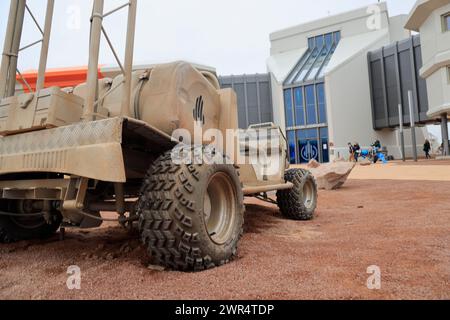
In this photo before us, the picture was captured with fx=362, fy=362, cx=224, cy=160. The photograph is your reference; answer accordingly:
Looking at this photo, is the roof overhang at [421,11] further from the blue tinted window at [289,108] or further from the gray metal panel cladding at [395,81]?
the blue tinted window at [289,108]

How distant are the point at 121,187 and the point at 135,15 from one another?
1.36 metres

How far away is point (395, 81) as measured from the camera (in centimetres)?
2762

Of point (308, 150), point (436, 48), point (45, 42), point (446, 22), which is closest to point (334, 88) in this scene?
point (308, 150)

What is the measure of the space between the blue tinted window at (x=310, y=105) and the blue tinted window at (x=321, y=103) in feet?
1.30

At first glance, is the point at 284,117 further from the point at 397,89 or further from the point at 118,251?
the point at 118,251

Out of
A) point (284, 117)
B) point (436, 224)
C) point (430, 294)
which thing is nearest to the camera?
point (430, 294)

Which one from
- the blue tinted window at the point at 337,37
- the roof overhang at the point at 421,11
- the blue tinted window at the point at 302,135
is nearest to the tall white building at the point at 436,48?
the roof overhang at the point at 421,11

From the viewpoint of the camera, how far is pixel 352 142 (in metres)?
28.3

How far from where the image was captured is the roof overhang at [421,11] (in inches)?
759

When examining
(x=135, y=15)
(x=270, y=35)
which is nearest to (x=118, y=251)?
(x=135, y=15)

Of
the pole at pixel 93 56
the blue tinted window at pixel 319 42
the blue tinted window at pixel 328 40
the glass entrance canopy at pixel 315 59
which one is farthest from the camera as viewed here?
the blue tinted window at pixel 319 42

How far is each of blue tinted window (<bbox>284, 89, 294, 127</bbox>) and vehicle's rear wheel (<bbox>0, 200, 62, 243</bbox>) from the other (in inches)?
1059

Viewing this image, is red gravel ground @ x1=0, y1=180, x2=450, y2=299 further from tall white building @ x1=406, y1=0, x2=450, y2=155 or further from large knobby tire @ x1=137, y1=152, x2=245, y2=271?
tall white building @ x1=406, y1=0, x2=450, y2=155
